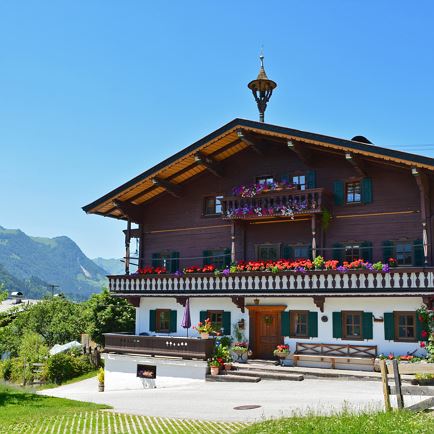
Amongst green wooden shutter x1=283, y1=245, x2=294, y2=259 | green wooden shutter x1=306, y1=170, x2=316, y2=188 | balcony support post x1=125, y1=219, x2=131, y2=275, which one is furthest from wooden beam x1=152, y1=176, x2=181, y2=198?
green wooden shutter x1=306, y1=170, x2=316, y2=188

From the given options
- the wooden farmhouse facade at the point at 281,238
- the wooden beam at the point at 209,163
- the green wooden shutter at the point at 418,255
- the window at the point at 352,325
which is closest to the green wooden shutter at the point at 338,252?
the wooden farmhouse facade at the point at 281,238

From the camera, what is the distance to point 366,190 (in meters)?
24.3

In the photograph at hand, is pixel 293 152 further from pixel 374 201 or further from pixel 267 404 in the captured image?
pixel 267 404

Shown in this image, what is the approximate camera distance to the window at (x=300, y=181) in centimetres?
2606

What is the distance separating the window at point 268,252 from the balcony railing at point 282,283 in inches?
80.4

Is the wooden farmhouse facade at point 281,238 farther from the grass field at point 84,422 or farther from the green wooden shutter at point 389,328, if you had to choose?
the grass field at point 84,422

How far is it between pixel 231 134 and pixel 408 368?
54.5ft

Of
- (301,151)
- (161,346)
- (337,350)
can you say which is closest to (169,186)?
(301,151)

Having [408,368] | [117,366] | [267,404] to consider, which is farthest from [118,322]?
[408,368]

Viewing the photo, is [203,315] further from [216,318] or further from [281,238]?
[281,238]

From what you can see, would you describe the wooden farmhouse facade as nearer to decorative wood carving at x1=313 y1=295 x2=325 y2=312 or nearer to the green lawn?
decorative wood carving at x1=313 y1=295 x2=325 y2=312

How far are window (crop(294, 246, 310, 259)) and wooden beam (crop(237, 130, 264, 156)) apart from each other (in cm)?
488

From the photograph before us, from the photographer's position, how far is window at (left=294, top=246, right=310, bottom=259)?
2542cm

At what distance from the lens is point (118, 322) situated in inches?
1382
